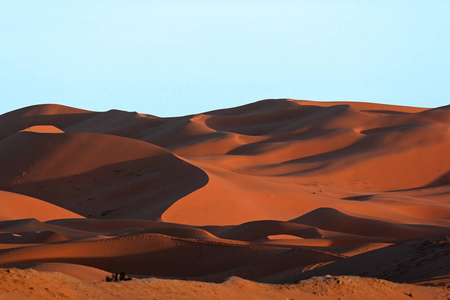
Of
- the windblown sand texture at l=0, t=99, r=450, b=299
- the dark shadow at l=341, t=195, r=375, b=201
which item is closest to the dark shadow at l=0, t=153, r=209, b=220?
the windblown sand texture at l=0, t=99, r=450, b=299

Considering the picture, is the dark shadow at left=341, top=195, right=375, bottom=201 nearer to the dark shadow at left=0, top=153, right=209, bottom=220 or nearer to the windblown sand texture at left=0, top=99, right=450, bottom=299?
the windblown sand texture at left=0, top=99, right=450, bottom=299

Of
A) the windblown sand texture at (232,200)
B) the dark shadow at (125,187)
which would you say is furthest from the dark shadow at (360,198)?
the dark shadow at (125,187)

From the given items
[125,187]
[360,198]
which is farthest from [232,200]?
[360,198]

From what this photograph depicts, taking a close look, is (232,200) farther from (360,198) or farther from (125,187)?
(360,198)

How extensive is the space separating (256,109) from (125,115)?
376 inches

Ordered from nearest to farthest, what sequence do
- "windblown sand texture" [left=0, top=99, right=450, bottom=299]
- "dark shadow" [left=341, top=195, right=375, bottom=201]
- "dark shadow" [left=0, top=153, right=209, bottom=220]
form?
1. "windblown sand texture" [left=0, top=99, right=450, bottom=299]
2. "dark shadow" [left=0, top=153, right=209, bottom=220]
3. "dark shadow" [left=341, top=195, right=375, bottom=201]

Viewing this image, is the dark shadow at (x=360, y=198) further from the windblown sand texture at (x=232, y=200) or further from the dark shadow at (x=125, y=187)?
the dark shadow at (x=125, y=187)

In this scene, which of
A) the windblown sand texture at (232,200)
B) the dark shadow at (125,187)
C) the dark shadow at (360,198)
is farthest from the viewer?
the dark shadow at (360,198)

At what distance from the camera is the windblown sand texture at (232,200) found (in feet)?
43.3

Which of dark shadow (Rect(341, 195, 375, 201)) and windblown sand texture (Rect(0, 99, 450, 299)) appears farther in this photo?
dark shadow (Rect(341, 195, 375, 201))

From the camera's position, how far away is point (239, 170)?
124 ft

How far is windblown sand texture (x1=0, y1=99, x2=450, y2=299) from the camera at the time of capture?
13195 mm

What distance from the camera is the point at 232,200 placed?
88.5 ft

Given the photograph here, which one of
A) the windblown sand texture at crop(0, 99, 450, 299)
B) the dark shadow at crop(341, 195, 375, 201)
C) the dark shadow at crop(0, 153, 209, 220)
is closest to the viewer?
the windblown sand texture at crop(0, 99, 450, 299)
